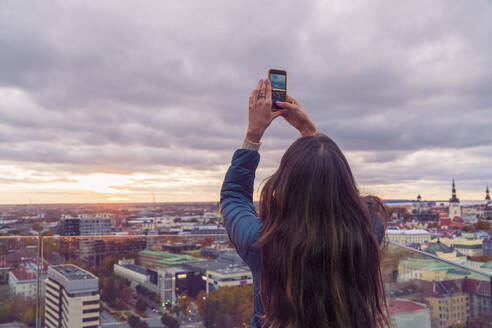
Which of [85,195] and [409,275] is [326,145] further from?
[85,195]

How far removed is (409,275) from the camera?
6.56 feet

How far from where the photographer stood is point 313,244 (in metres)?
0.66

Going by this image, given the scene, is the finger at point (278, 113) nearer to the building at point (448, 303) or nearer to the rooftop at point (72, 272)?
the building at point (448, 303)

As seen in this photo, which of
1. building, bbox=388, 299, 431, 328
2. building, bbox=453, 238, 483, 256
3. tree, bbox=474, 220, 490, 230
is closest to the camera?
building, bbox=388, 299, 431, 328

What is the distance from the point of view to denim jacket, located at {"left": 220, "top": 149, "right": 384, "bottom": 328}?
0.75m

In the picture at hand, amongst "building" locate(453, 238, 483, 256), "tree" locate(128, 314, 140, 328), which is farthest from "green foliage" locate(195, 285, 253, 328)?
"building" locate(453, 238, 483, 256)

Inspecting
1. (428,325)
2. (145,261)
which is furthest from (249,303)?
(428,325)

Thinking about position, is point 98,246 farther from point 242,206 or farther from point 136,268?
point 242,206

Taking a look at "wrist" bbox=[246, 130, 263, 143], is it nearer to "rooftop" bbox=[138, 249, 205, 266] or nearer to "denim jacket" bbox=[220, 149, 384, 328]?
"denim jacket" bbox=[220, 149, 384, 328]

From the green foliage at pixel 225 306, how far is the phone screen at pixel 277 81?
6.30 ft

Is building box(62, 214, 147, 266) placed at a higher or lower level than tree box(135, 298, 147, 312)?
higher

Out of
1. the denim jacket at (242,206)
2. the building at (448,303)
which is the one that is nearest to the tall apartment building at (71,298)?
the building at (448,303)

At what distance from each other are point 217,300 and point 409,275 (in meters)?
1.33

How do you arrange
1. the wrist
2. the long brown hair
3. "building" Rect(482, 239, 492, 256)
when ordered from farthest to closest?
"building" Rect(482, 239, 492, 256)
the wrist
the long brown hair
